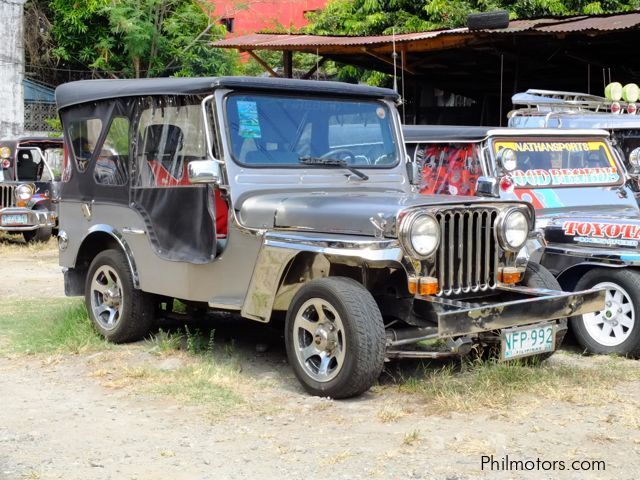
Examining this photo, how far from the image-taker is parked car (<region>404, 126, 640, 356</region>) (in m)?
6.61

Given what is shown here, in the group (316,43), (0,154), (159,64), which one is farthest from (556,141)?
(159,64)

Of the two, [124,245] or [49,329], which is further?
[49,329]

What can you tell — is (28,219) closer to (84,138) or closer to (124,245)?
(84,138)

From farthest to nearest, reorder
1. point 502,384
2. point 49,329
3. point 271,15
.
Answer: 1. point 271,15
2. point 49,329
3. point 502,384

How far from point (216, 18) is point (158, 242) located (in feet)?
67.7

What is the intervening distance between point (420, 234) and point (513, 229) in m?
0.77

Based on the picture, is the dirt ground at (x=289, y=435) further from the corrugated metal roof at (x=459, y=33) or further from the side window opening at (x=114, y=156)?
the corrugated metal roof at (x=459, y=33)

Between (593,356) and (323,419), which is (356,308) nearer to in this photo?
(323,419)

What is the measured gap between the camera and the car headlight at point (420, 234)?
5.13m

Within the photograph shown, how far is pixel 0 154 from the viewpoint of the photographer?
585 inches

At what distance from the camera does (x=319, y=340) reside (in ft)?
17.7

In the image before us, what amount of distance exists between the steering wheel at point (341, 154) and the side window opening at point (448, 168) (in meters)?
1.68

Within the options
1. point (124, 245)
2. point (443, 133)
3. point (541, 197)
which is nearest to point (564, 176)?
point (541, 197)

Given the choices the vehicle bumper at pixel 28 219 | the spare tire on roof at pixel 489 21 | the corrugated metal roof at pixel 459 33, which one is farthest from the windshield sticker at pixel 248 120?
the vehicle bumper at pixel 28 219
